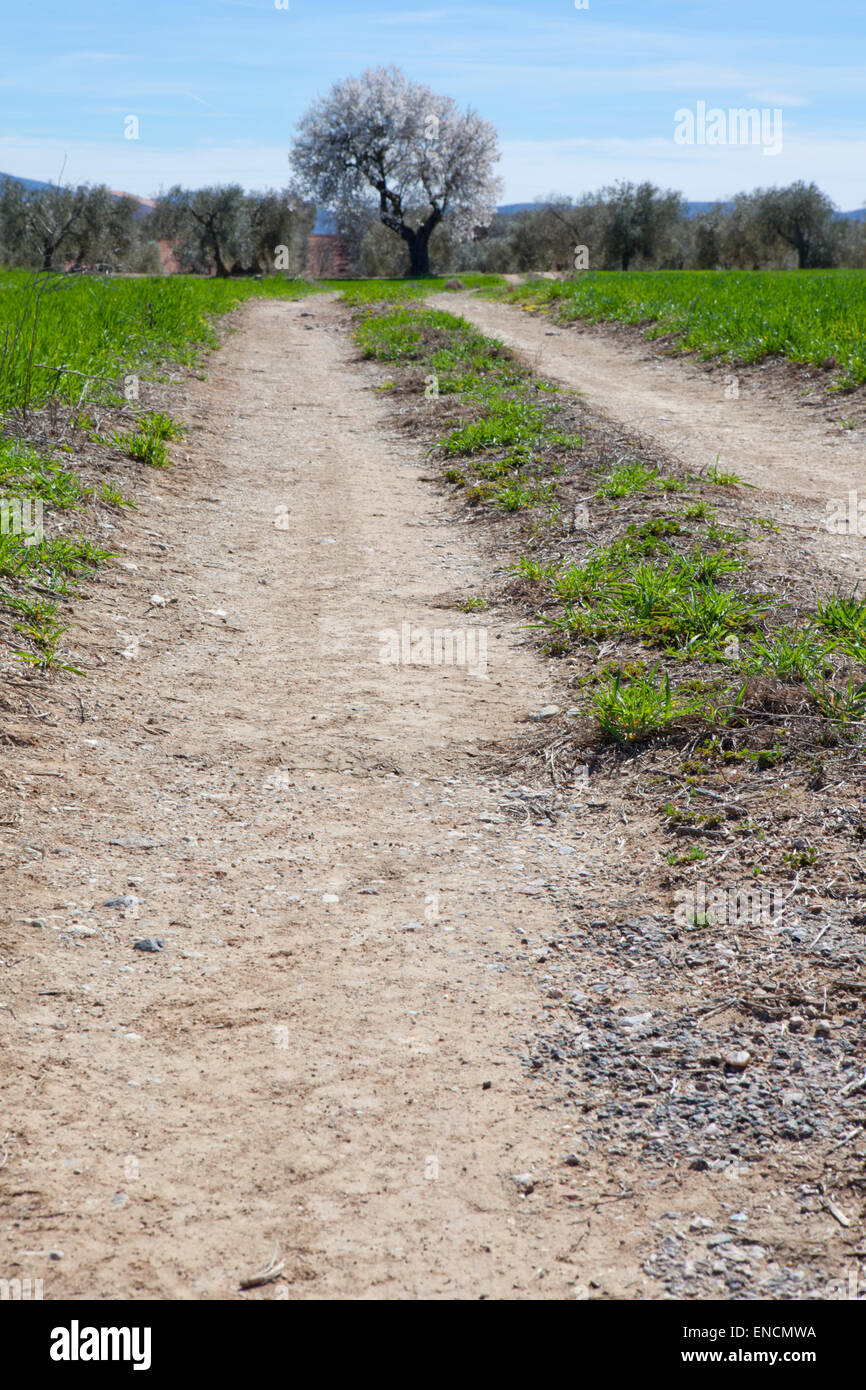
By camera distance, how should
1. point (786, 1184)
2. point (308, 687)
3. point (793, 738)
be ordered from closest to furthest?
point (786, 1184) → point (793, 738) → point (308, 687)

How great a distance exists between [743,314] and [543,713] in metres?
14.3

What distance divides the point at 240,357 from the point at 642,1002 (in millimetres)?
16203

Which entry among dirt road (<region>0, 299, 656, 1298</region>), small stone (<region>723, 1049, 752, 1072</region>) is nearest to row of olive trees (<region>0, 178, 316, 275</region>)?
dirt road (<region>0, 299, 656, 1298</region>)

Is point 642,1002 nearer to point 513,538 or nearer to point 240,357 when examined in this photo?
point 513,538

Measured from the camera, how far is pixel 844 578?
A: 568 centimetres

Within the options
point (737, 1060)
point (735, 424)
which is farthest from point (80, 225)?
point (737, 1060)

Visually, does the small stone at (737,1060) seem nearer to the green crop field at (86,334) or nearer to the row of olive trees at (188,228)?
the green crop field at (86,334)

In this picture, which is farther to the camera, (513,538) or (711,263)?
(711,263)

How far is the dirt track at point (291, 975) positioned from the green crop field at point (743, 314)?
962 centimetres

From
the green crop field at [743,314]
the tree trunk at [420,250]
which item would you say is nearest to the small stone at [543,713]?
the green crop field at [743,314]

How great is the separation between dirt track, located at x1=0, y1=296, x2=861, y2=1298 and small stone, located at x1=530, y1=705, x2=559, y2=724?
0.08 meters

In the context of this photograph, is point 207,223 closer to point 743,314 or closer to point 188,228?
point 188,228

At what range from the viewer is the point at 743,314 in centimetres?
1650
